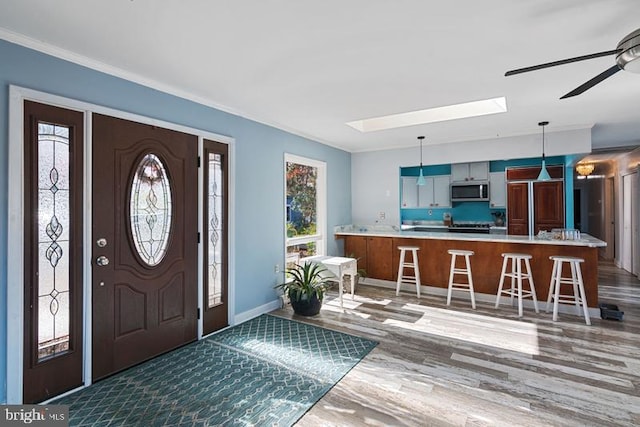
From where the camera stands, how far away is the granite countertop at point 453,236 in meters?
4.03

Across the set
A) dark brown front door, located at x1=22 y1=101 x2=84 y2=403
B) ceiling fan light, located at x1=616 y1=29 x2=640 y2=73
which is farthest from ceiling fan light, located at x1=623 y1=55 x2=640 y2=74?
dark brown front door, located at x1=22 y1=101 x2=84 y2=403

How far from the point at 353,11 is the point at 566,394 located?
2.97 metres

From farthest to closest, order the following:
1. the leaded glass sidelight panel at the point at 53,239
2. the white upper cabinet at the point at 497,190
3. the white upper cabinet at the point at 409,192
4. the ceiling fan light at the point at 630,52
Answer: the white upper cabinet at the point at 409,192, the white upper cabinet at the point at 497,190, the leaded glass sidelight panel at the point at 53,239, the ceiling fan light at the point at 630,52

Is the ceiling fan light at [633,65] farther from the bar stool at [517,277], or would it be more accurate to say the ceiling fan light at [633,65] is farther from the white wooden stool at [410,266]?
the white wooden stool at [410,266]

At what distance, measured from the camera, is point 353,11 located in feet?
6.20

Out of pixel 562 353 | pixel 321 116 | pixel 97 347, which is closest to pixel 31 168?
pixel 97 347

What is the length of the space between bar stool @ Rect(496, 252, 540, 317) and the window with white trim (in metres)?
2.64

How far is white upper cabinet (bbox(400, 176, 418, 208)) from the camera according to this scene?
24.1ft

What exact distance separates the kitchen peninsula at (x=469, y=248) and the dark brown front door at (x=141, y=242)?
3.08m

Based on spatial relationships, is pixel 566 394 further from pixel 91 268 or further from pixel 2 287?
pixel 2 287

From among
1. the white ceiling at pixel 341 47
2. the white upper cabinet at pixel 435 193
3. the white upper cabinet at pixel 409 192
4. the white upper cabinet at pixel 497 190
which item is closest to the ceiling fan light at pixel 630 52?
the white ceiling at pixel 341 47

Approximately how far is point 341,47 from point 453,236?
144 inches

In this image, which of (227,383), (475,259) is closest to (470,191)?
(475,259)

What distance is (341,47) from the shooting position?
2320mm
